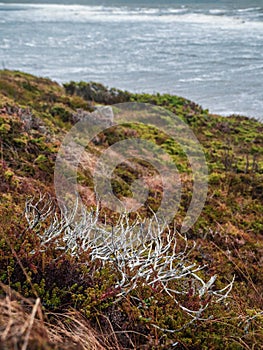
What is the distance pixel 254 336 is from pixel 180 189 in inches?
186

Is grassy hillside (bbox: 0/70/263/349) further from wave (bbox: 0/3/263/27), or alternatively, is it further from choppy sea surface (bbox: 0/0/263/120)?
wave (bbox: 0/3/263/27)

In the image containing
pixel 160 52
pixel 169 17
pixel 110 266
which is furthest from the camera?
pixel 169 17

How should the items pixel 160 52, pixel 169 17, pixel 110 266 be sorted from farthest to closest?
1. pixel 169 17
2. pixel 160 52
3. pixel 110 266

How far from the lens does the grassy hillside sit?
104 inches

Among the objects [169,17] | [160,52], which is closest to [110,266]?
[160,52]

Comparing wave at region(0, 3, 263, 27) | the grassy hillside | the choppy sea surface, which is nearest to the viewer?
the grassy hillside

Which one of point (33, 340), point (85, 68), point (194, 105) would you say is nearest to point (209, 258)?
point (33, 340)

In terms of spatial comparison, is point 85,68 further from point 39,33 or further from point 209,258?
point 209,258

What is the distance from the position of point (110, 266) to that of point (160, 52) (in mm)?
20902

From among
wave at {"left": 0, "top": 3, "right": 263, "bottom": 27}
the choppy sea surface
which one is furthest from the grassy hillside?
wave at {"left": 0, "top": 3, "right": 263, "bottom": 27}

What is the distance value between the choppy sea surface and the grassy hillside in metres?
3.14

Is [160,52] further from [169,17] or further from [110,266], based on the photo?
[110,266]

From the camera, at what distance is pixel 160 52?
22766mm

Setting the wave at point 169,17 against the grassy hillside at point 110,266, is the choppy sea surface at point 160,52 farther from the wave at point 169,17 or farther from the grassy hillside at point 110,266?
the grassy hillside at point 110,266
